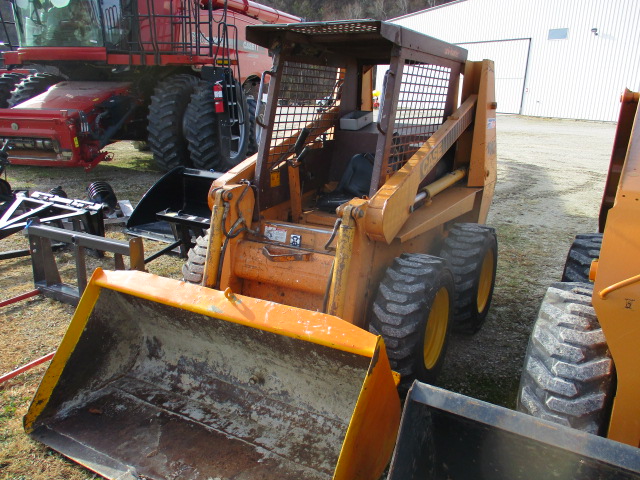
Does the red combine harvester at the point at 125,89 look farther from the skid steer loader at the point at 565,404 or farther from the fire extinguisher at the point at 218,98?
the skid steer loader at the point at 565,404

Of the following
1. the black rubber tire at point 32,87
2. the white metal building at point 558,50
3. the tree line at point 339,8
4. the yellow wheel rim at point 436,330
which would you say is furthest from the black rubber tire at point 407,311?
the tree line at point 339,8

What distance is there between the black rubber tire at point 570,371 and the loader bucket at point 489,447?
0.21 meters

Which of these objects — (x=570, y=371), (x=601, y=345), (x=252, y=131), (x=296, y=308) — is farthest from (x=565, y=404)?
(x=252, y=131)

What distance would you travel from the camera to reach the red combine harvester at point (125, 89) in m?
8.10

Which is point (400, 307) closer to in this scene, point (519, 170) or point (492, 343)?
point (492, 343)

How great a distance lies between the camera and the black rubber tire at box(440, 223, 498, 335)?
374 cm

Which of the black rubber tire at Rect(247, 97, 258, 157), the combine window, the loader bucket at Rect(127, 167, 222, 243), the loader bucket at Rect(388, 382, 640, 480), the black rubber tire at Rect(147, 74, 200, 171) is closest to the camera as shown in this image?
the loader bucket at Rect(388, 382, 640, 480)

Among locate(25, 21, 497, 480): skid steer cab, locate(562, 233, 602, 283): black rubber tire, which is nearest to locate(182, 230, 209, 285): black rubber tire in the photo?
locate(25, 21, 497, 480): skid steer cab

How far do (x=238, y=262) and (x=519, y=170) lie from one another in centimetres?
927

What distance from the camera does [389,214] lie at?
303cm

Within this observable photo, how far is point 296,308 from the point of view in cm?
256

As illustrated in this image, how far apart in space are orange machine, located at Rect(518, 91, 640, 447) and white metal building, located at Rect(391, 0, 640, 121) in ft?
74.2

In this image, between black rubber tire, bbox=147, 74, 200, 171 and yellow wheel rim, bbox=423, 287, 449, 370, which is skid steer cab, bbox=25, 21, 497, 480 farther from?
black rubber tire, bbox=147, 74, 200, 171

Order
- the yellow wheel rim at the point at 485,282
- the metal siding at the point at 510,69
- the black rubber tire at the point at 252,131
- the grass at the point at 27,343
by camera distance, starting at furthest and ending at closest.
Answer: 1. the metal siding at the point at 510,69
2. the black rubber tire at the point at 252,131
3. the yellow wheel rim at the point at 485,282
4. the grass at the point at 27,343
